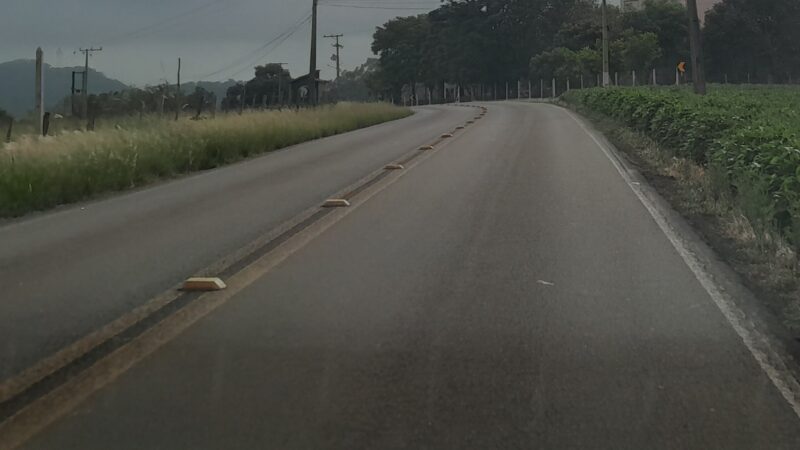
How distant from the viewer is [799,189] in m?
9.30

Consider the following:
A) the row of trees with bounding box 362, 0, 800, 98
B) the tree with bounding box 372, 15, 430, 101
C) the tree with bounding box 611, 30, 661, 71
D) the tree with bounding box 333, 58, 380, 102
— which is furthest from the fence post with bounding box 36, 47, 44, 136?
the tree with bounding box 333, 58, 380, 102

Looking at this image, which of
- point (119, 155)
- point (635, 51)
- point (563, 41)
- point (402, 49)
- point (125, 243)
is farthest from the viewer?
point (402, 49)

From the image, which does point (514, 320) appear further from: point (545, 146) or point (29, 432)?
point (545, 146)

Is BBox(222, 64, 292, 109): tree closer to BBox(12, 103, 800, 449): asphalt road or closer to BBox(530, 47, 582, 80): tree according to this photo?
BBox(530, 47, 582, 80): tree

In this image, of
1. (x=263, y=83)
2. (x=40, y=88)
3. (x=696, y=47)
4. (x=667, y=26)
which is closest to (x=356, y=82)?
(x=263, y=83)

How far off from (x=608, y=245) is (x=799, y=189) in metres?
2.06

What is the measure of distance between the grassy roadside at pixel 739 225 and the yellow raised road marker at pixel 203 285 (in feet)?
15.8

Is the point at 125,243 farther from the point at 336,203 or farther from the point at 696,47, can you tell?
the point at 696,47

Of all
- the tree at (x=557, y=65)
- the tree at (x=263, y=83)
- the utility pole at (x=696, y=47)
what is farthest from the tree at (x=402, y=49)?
the utility pole at (x=696, y=47)

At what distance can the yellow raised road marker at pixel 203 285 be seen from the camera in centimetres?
860

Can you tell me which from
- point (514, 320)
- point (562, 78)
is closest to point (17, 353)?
point (514, 320)

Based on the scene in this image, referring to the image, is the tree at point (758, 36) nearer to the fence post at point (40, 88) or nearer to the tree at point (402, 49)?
the tree at point (402, 49)

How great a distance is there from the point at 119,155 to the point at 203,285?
12.6 m

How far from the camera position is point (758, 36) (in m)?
84.1
